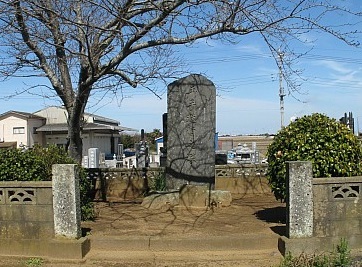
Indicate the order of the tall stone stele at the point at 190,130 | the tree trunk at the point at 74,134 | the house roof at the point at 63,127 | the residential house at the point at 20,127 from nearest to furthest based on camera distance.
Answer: the tree trunk at the point at 74,134
the tall stone stele at the point at 190,130
the house roof at the point at 63,127
the residential house at the point at 20,127

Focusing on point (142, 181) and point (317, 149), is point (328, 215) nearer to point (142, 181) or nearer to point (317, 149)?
point (317, 149)

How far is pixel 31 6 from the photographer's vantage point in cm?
761

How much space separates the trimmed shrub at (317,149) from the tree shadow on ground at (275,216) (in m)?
0.56

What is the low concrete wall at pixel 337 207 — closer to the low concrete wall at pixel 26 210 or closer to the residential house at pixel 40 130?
the low concrete wall at pixel 26 210

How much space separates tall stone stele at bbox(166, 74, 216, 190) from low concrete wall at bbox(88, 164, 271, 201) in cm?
158

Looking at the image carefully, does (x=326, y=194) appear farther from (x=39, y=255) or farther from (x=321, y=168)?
(x=39, y=255)

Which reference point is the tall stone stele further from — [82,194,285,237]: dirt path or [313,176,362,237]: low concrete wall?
[313,176,362,237]: low concrete wall

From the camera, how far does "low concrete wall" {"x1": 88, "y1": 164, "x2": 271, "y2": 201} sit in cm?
1116

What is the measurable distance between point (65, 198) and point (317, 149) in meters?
3.89

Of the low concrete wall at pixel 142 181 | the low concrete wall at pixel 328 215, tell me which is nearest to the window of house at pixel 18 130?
the low concrete wall at pixel 142 181

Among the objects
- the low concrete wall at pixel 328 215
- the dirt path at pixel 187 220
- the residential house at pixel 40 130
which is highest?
the residential house at pixel 40 130

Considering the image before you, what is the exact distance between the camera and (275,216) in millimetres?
7867

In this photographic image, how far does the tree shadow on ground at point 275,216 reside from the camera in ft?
21.3

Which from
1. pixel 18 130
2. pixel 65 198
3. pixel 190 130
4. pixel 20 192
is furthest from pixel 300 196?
pixel 18 130
